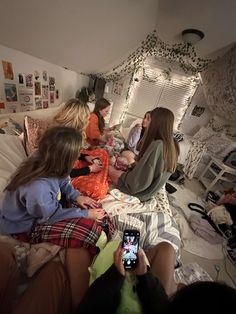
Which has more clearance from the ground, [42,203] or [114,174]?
[42,203]

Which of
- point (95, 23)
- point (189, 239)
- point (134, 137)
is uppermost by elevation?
point (95, 23)

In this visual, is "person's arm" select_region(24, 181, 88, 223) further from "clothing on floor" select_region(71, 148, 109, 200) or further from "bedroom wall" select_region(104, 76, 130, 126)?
"bedroom wall" select_region(104, 76, 130, 126)

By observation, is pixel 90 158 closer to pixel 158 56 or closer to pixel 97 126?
pixel 97 126

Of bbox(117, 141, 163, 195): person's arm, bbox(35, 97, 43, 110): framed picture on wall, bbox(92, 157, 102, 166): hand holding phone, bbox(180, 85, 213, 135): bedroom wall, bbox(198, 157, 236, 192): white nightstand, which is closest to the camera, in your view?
bbox(117, 141, 163, 195): person's arm

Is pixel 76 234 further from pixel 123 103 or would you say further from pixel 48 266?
pixel 123 103

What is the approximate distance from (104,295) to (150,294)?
177 millimetres

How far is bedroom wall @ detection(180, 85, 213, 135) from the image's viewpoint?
11.8ft

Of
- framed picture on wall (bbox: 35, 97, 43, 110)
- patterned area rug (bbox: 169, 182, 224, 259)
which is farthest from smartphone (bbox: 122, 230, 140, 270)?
framed picture on wall (bbox: 35, 97, 43, 110)

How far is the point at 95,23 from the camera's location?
1.43m

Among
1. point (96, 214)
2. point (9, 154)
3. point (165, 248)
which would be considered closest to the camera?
point (165, 248)

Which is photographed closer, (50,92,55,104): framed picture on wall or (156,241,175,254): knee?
(156,241,175,254): knee

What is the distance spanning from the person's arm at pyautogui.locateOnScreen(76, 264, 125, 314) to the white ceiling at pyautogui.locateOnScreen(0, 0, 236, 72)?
4.64 feet

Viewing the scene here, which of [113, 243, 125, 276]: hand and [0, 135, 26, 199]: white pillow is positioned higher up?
[113, 243, 125, 276]: hand

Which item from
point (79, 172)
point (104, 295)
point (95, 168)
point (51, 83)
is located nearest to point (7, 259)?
point (104, 295)
